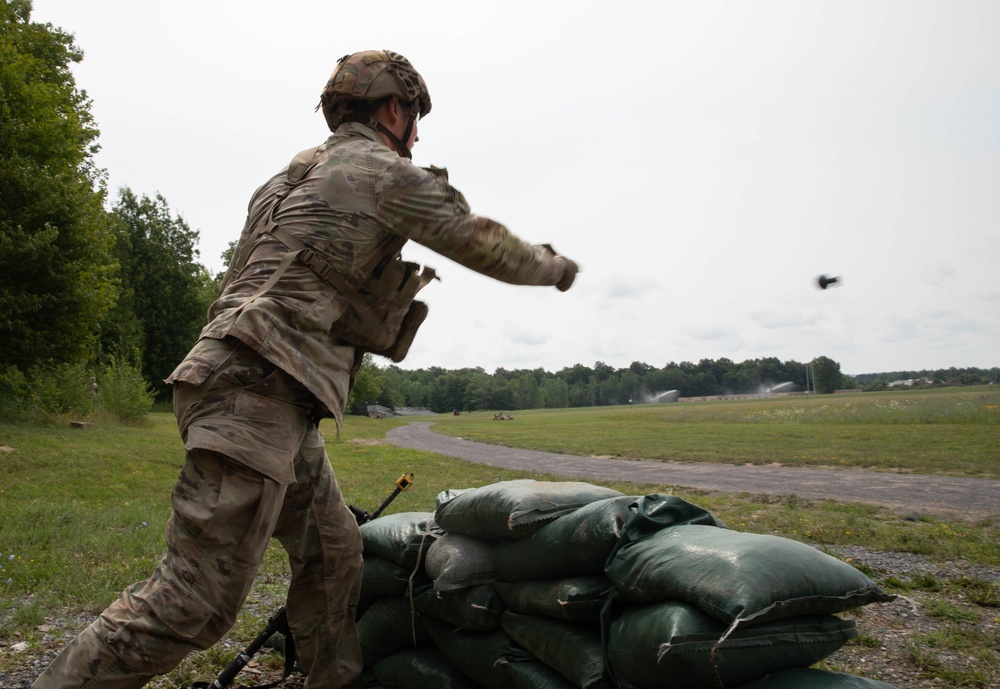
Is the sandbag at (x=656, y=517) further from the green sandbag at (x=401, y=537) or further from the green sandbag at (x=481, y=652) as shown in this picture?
the green sandbag at (x=401, y=537)

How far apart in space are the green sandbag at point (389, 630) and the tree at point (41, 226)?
598 inches

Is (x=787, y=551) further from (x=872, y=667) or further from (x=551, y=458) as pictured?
(x=551, y=458)

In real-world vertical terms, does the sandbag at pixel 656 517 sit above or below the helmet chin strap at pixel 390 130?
below

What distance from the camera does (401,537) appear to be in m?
3.29

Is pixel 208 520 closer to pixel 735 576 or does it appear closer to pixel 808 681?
pixel 735 576

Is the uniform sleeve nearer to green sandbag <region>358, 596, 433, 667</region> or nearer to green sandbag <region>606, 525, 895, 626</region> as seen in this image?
green sandbag <region>606, 525, 895, 626</region>

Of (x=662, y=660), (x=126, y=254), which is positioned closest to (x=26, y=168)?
(x=662, y=660)

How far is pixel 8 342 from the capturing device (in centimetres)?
1606

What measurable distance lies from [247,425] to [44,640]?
245cm

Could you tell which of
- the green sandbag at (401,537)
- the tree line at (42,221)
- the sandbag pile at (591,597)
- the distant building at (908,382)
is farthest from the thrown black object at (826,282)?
the distant building at (908,382)

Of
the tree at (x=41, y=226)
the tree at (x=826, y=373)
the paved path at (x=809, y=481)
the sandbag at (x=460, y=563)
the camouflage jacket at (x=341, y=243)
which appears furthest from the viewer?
the tree at (x=826, y=373)

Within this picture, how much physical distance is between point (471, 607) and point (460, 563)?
0.18m

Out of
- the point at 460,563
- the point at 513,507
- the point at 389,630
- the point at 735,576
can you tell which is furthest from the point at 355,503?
the point at 735,576

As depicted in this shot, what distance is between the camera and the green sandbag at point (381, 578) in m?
3.27
